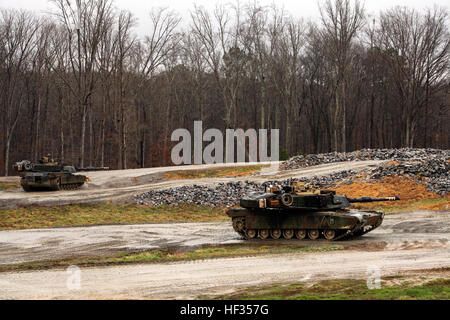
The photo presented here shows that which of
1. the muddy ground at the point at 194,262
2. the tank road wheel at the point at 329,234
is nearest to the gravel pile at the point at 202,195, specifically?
the muddy ground at the point at 194,262

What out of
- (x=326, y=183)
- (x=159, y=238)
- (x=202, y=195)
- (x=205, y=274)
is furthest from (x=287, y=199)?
(x=326, y=183)

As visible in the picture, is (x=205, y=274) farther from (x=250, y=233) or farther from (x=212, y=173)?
(x=212, y=173)

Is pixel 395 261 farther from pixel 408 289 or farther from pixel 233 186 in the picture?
pixel 233 186

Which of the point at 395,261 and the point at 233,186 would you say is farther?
the point at 233,186

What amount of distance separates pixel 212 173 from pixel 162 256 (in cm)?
2379

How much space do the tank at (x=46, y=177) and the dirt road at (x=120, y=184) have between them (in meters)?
0.71

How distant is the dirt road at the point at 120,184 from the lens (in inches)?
1217

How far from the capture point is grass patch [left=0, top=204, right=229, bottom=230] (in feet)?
86.5

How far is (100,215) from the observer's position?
28.0 m

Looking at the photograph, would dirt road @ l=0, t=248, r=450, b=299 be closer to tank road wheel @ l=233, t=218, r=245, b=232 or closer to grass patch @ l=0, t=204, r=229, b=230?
tank road wheel @ l=233, t=218, r=245, b=232

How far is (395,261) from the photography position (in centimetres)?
1316

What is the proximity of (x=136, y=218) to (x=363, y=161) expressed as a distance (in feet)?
57.8

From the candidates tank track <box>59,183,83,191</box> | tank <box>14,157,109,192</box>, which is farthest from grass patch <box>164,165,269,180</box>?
tank <box>14,157,109,192</box>
